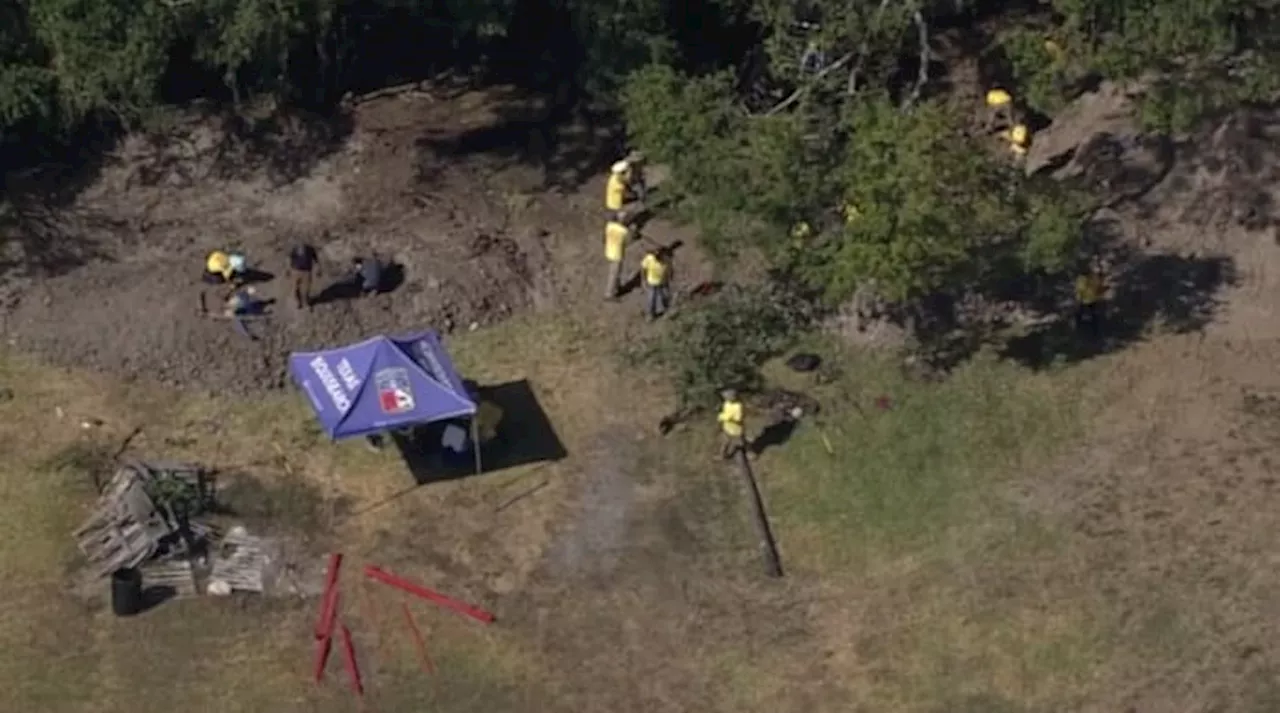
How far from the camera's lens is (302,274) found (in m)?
39.6

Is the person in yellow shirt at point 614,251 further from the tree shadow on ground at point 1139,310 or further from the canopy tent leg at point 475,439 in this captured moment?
the tree shadow on ground at point 1139,310

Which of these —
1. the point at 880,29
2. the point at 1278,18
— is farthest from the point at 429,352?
the point at 1278,18

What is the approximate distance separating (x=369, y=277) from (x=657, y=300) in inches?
186

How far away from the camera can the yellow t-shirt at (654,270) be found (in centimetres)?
3931

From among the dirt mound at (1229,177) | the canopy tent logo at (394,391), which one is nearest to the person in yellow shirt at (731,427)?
the canopy tent logo at (394,391)

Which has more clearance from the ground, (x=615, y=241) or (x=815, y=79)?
(x=815, y=79)

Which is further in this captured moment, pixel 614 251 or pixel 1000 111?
pixel 1000 111

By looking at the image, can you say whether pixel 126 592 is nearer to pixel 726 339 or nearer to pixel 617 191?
pixel 726 339

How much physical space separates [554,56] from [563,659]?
15.9 meters

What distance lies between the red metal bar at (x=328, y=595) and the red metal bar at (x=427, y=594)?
461 mm

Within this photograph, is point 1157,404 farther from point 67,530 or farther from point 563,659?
point 67,530

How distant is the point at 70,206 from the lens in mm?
41969

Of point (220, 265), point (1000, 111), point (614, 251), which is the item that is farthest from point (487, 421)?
point (1000, 111)

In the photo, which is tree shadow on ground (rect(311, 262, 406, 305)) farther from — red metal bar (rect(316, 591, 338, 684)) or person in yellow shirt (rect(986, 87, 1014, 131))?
person in yellow shirt (rect(986, 87, 1014, 131))
